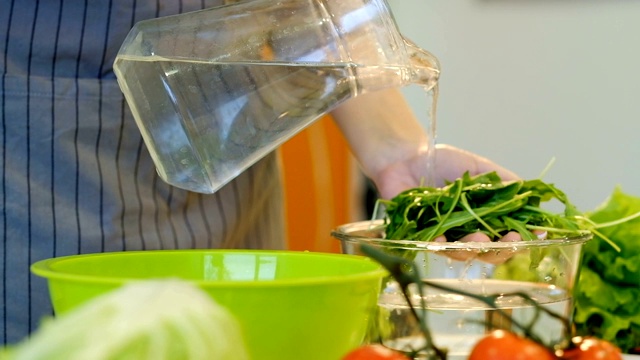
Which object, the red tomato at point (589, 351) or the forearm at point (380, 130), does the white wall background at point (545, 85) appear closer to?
the forearm at point (380, 130)

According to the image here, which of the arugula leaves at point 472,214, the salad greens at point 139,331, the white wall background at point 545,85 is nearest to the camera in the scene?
the salad greens at point 139,331

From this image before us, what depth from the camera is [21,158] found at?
0.82 m

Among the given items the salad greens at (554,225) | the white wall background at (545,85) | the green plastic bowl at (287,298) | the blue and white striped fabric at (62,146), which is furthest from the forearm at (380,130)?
the white wall background at (545,85)

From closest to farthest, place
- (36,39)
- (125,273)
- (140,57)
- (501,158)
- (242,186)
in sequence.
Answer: (125,273), (140,57), (36,39), (242,186), (501,158)

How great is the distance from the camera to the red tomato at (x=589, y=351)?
1.07ft

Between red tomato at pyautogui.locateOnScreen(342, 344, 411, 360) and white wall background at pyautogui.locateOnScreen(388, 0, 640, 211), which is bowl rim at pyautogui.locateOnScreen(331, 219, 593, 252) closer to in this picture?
red tomato at pyautogui.locateOnScreen(342, 344, 411, 360)

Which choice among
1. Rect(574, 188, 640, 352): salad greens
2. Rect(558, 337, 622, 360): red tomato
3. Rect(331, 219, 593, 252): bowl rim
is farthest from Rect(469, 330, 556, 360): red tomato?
Rect(574, 188, 640, 352): salad greens

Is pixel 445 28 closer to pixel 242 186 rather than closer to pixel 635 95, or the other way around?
pixel 635 95

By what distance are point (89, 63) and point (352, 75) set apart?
0.31 meters

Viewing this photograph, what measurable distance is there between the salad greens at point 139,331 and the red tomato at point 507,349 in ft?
0.30

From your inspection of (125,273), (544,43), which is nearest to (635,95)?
(544,43)

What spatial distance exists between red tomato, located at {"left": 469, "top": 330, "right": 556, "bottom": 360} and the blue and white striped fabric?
0.58 metres

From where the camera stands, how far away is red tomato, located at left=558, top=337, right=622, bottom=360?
1.07ft

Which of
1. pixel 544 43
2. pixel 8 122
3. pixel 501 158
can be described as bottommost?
pixel 501 158
